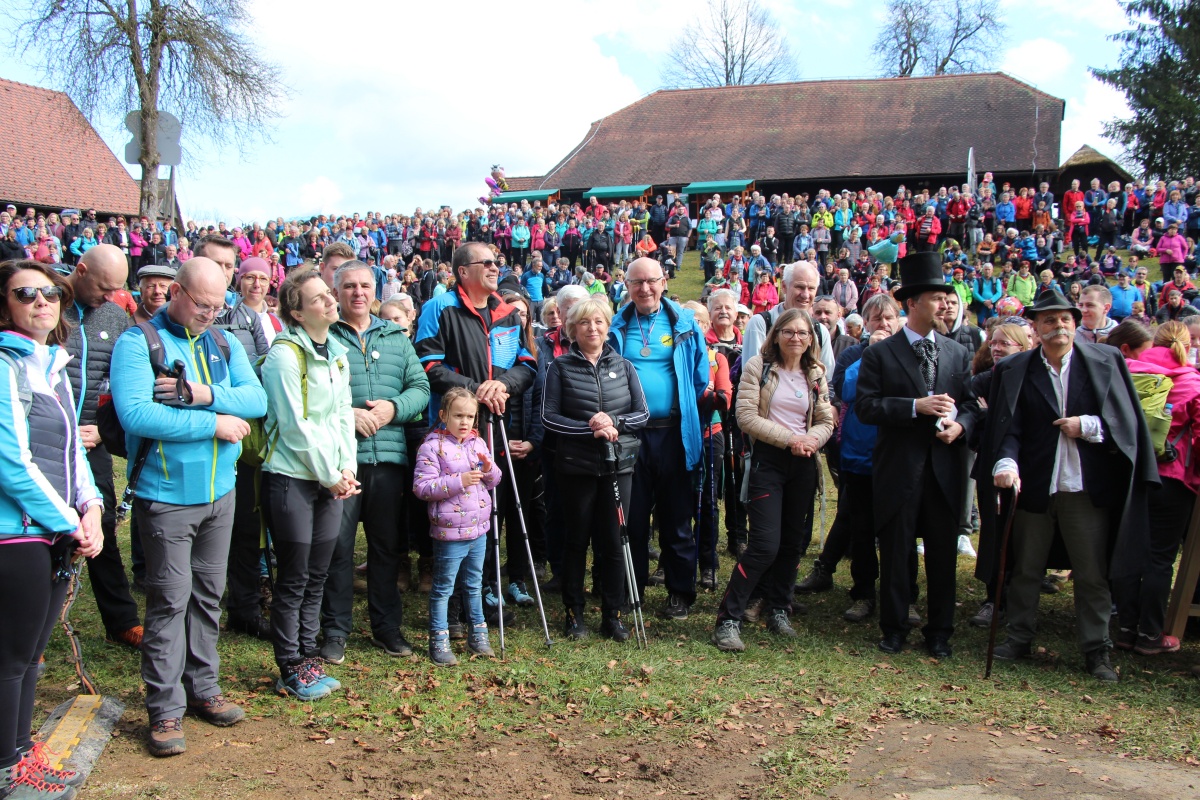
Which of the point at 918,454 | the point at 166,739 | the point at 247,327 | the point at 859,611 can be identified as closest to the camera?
the point at 166,739

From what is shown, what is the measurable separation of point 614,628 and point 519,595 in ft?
3.17

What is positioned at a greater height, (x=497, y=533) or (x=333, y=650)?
(x=497, y=533)

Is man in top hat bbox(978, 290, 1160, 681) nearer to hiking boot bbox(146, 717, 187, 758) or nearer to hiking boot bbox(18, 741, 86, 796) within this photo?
hiking boot bbox(146, 717, 187, 758)

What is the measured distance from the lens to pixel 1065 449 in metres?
5.37

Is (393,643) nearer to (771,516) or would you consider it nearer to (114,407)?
(114,407)

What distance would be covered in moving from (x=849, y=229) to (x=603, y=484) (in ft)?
74.8

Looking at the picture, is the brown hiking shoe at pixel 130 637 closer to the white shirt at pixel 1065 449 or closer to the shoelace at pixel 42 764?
the shoelace at pixel 42 764

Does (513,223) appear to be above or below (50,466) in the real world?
above

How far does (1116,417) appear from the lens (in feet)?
17.5

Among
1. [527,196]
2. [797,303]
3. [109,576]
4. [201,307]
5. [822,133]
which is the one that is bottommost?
[109,576]

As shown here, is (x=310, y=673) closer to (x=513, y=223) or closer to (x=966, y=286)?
(x=966, y=286)

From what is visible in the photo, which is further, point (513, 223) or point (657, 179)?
point (657, 179)

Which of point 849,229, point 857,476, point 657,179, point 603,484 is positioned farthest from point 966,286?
point 657,179

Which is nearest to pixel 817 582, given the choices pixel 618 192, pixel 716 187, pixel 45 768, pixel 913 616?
pixel 913 616
